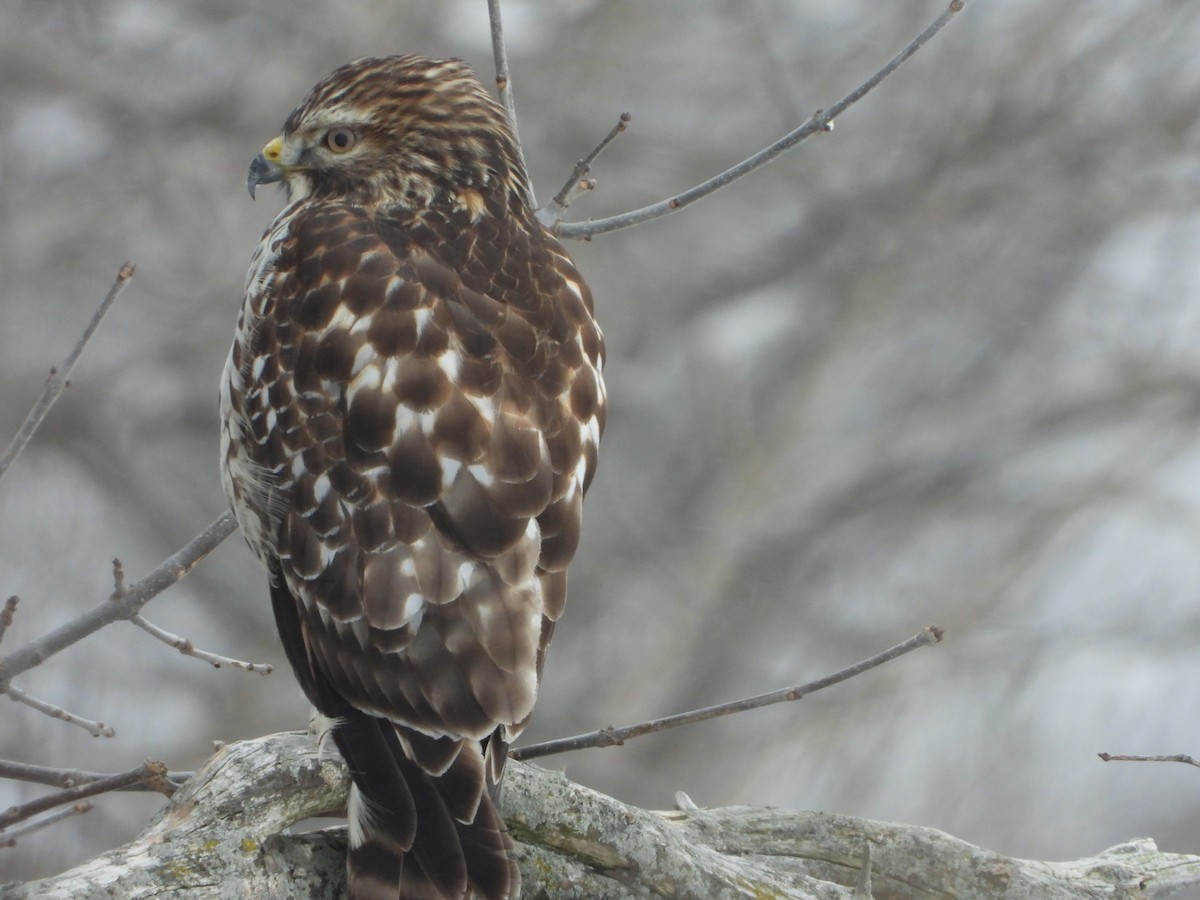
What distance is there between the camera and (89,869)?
2.54m

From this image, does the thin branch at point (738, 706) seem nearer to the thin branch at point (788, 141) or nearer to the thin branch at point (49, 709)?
the thin branch at point (49, 709)

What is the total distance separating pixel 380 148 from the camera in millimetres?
4016

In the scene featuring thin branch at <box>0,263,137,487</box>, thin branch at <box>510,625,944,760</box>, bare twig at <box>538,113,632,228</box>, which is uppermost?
bare twig at <box>538,113,632,228</box>

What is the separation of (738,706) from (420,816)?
60 cm

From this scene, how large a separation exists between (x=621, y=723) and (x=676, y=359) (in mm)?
3367

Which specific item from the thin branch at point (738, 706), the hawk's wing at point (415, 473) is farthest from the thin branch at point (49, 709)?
the thin branch at point (738, 706)

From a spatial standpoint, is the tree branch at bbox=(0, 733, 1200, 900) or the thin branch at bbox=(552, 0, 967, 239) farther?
the thin branch at bbox=(552, 0, 967, 239)

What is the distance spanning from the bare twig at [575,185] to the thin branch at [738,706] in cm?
116

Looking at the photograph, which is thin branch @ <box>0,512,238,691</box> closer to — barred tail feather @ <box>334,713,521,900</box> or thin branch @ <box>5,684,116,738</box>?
thin branch @ <box>5,684,116,738</box>

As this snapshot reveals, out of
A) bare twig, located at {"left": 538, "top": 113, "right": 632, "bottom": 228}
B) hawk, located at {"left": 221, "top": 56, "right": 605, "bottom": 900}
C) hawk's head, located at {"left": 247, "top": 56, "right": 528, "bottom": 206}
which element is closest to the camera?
hawk, located at {"left": 221, "top": 56, "right": 605, "bottom": 900}

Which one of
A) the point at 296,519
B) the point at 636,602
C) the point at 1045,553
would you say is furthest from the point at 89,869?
the point at 1045,553

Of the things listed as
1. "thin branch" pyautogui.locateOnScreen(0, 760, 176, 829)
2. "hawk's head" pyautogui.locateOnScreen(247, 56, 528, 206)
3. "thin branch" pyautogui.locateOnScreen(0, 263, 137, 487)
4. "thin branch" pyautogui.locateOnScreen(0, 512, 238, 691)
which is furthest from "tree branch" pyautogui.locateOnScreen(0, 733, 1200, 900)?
"hawk's head" pyautogui.locateOnScreen(247, 56, 528, 206)

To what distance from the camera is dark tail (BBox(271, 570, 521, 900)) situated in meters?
2.88

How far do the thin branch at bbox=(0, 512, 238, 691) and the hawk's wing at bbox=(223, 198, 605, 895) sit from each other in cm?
15
